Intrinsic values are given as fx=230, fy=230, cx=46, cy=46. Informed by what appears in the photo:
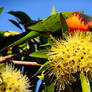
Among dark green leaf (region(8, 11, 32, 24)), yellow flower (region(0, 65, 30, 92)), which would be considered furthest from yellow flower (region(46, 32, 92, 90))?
dark green leaf (region(8, 11, 32, 24))

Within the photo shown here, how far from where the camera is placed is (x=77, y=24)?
151 cm

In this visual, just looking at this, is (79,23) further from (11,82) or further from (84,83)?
(11,82)

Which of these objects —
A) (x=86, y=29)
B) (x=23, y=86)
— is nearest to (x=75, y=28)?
(x=86, y=29)

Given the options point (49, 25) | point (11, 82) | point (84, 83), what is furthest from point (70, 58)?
point (11, 82)

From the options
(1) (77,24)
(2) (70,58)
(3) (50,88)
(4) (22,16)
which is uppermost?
(4) (22,16)

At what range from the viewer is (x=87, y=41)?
57.7 inches

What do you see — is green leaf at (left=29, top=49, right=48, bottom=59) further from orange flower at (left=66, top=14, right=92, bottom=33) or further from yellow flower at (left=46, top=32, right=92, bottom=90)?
orange flower at (left=66, top=14, right=92, bottom=33)

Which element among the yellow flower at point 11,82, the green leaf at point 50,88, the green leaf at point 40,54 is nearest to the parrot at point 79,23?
the green leaf at point 40,54

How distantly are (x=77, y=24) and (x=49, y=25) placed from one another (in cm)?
20

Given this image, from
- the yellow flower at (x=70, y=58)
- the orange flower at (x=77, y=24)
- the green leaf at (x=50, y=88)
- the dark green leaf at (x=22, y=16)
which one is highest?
the dark green leaf at (x=22, y=16)

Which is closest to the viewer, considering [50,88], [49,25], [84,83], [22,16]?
[84,83]

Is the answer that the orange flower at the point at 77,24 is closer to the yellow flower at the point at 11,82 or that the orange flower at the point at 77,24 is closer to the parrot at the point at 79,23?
the parrot at the point at 79,23

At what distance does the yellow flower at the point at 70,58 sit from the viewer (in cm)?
138

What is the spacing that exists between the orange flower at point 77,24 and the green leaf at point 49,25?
7 centimetres
